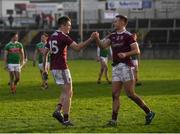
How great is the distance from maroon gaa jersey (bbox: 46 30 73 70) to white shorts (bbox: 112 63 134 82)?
110 centimetres

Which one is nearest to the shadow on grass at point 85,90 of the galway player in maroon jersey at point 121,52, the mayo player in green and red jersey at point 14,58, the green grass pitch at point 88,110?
the green grass pitch at point 88,110

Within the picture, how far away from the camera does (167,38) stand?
56.1 meters

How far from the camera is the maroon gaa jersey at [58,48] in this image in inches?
512

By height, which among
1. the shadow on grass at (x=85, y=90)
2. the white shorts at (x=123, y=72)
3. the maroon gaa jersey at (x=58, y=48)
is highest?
the maroon gaa jersey at (x=58, y=48)

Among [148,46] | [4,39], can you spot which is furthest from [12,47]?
[4,39]

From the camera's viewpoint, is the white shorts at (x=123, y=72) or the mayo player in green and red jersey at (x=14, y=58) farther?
the mayo player in green and red jersey at (x=14, y=58)

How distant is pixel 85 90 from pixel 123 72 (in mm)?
9044

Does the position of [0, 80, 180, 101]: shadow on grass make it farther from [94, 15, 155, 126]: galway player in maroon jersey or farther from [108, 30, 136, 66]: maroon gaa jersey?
[108, 30, 136, 66]: maroon gaa jersey

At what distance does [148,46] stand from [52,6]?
2861cm

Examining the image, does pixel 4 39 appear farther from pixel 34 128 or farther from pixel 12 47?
pixel 34 128

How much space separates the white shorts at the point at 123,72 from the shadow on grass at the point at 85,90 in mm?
6282

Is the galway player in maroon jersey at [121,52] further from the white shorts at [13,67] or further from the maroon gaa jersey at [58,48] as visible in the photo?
the white shorts at [13,67]

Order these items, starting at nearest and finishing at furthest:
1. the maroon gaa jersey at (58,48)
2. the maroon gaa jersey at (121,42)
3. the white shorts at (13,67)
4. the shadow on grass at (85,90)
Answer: the maroon gaa jersey at (121,42) < the maroon gaa jersey at (58,48) < the shadow on grass at (85,90) < the white shorts at (13,67)

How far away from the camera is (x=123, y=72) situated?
42.4 ft
